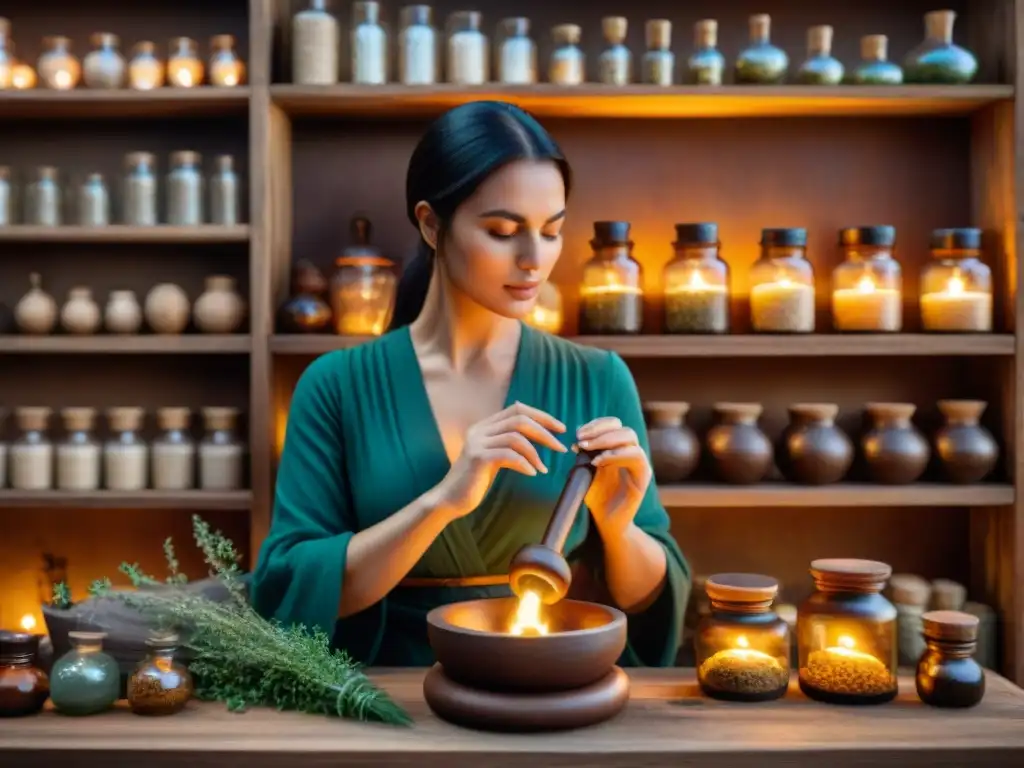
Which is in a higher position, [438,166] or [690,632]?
[438,166]

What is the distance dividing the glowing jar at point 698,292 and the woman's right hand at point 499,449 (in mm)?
1334

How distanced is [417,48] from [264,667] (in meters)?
1.72

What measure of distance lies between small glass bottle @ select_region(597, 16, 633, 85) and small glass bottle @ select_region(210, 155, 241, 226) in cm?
94

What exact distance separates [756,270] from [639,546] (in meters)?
1.29

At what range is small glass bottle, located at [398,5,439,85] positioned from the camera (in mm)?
2439

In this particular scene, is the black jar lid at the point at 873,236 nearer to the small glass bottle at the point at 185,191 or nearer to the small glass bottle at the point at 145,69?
the small glass bottle at the point at 185,191

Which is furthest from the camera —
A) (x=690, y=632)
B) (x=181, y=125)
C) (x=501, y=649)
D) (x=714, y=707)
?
(x=181, y=125)

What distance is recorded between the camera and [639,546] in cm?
138

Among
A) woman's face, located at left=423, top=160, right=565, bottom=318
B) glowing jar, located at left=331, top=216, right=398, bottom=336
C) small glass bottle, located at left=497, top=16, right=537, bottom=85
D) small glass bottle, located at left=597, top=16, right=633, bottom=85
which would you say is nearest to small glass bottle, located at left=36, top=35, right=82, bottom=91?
glowing jar, located at left=331, top=216, right=398, bottom=336

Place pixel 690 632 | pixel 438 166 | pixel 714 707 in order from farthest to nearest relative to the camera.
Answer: pixel 690 632
pixel 438 166
pixel 714 707

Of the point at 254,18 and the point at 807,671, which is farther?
the point at 254,18

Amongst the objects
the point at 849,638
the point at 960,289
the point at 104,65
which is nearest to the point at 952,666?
the point at 849,638

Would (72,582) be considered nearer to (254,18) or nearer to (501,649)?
(254,18)

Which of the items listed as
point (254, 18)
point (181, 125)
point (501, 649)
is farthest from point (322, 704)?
point (181, 125)
